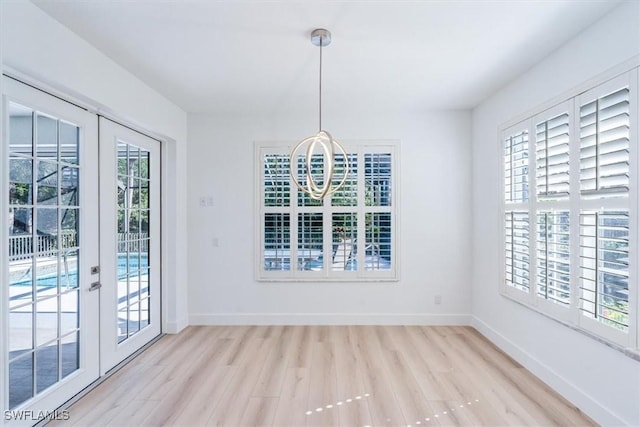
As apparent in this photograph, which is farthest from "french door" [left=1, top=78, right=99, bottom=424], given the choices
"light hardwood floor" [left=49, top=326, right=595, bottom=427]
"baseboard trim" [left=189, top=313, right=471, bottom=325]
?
"baseboard trim" [left=189, top=313, right=471, bottom=325]

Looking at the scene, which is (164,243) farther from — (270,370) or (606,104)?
(606,104)

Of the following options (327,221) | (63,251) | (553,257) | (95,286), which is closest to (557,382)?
(553,257)

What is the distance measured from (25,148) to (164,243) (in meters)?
1.86

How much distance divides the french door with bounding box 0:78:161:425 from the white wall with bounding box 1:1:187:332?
0.16 m

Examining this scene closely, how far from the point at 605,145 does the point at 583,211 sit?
45 cm

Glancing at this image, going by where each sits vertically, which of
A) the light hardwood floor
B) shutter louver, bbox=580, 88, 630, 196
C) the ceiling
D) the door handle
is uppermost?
the ceiling

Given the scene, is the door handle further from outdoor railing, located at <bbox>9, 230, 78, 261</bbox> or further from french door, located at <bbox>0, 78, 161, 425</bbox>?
outdoor railing, located at <bbox>9, 230, 78, 261</bbox>

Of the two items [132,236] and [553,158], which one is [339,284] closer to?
[132,236]

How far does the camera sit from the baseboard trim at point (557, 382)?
207 cm

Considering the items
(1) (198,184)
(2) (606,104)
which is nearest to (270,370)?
(1) (198,184)

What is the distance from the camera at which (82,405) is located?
2.32 metres

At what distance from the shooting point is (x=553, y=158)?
251 centimetres

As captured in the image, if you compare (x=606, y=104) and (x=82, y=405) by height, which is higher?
(x=606, y=104)

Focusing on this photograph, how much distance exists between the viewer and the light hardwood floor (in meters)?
2.17
